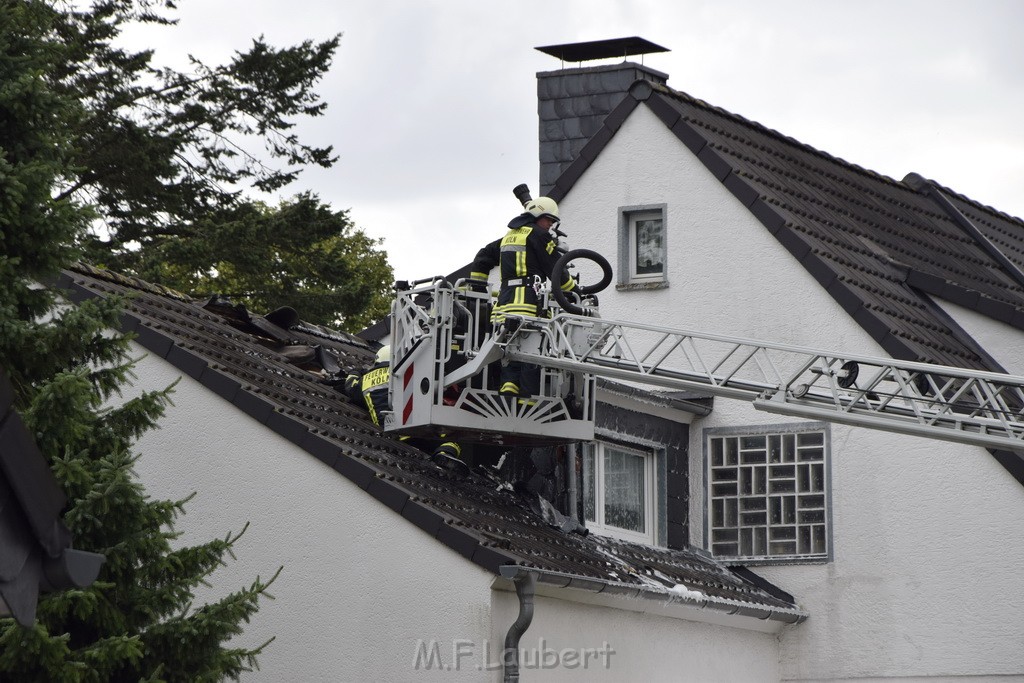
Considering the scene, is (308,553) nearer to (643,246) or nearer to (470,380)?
(470,380)

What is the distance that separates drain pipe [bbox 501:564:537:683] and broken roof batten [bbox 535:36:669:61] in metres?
12.0

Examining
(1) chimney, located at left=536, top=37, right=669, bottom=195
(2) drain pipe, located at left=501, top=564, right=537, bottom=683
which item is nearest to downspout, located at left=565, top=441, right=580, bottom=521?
(2) drain pipe, located at left=501, top=564, right=537, bottom=683

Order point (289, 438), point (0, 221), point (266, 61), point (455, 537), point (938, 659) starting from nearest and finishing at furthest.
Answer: point (0, 221), point (455, 537), point (289, 438), point (938, 659), point (266, 61)

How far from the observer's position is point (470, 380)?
14.2 meters

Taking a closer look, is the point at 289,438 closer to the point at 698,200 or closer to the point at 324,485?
the point at 324,485

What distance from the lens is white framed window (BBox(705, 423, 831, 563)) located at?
16391mm

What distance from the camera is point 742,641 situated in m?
15.5

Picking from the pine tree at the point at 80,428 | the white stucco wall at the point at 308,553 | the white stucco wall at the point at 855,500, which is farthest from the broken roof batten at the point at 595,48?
the pine tree at the point at 80,428

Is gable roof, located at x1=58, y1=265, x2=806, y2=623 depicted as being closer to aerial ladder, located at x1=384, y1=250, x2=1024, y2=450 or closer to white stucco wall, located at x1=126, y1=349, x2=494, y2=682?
white stucco wall, located at x1=126, y1=349, x2=494, y2=682

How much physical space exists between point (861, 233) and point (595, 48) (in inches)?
208

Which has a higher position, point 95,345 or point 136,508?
point 95,345

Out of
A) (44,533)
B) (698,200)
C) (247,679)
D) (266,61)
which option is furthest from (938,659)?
(266,61)

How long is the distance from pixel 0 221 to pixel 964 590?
950 centimetres

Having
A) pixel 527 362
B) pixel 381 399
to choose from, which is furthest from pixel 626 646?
pixel 381 399
